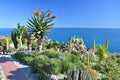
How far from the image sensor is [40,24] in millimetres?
21078

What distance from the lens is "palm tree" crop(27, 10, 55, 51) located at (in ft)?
68.9

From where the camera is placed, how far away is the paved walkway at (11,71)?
14.3 meters

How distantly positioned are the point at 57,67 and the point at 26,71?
9.00 feet

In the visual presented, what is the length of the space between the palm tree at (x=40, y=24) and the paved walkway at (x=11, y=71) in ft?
12.1

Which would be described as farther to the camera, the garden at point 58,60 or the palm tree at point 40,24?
the palm tree at point 40,24

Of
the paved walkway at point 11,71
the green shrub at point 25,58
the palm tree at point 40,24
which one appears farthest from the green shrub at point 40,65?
the palm tree at point 40,24

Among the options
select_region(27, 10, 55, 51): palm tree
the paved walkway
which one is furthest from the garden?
the paved walkway

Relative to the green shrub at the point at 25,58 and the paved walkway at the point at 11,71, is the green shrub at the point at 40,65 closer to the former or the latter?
the paved walkway at the point at 11,71

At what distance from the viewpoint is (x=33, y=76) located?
14531 mm

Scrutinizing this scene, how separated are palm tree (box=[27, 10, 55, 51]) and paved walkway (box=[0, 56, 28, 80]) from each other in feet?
12.1

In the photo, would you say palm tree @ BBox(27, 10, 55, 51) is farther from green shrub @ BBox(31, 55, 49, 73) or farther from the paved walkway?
green shrub @ BBox(31, 55, 49, 73)

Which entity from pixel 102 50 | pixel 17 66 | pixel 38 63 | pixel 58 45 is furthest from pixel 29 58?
pixel 58 45

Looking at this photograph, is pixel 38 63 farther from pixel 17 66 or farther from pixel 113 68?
pixel 113 68

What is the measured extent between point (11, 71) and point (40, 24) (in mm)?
6617
